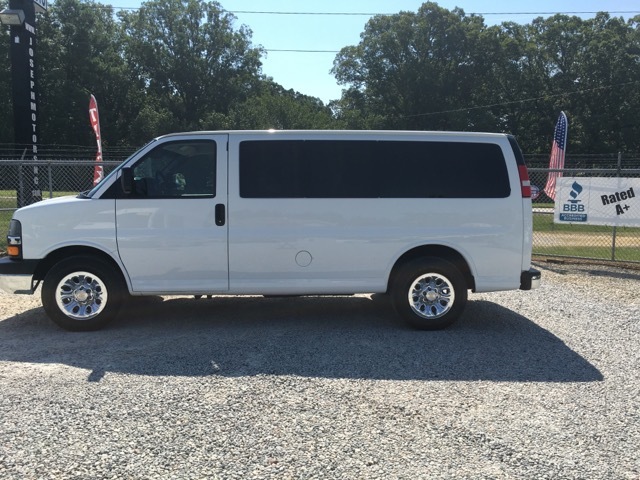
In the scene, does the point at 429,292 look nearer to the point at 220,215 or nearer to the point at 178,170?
the point at 220,215

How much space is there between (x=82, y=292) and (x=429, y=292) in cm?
379

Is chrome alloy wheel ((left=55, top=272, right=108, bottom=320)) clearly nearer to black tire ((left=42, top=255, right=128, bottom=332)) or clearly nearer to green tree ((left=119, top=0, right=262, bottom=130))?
black tire ((left=42, top=255, right=128, bottom=332))

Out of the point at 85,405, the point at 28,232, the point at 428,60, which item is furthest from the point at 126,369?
the point at 428,60

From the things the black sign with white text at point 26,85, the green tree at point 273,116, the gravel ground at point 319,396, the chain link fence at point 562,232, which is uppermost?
the green tree at point 273,116

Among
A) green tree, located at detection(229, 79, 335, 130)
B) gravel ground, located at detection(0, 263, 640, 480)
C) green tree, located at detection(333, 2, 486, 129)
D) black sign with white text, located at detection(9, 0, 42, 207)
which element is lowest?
gravel ground, located at detection(0, 263, 640, 480)

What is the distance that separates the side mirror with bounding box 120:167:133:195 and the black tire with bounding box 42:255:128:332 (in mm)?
828

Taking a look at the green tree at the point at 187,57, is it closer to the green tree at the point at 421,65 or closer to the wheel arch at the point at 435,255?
the green tree at the point at 421,65

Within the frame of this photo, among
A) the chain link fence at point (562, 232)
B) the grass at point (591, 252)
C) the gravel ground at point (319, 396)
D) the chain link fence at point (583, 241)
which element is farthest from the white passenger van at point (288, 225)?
the grass at point (591, 252)

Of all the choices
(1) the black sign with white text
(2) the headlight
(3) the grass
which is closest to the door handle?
(2) the headlight

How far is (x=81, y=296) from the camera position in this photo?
6.19m

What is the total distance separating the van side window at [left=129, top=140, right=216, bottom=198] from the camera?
20.1 ft

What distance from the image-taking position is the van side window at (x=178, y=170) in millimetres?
6117

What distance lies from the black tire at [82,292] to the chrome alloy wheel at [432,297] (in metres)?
3.22

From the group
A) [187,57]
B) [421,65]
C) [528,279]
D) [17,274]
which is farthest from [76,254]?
[187,57]
